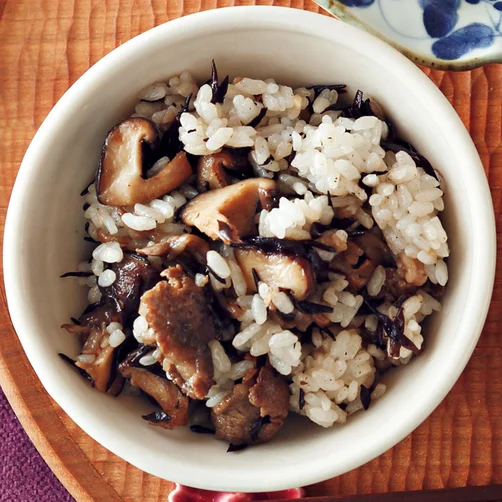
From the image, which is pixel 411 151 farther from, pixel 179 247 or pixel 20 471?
pixel 20 471

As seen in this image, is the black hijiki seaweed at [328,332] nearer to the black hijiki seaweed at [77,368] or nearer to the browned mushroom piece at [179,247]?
the browned mushroom piece at [179,247]

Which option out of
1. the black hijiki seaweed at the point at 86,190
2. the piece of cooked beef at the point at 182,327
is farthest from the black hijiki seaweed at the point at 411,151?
the black hijiki seaweed at the point at 86,190

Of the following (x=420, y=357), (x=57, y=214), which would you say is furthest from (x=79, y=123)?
(x=420, y=357)

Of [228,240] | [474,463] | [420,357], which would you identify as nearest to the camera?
[228,240]

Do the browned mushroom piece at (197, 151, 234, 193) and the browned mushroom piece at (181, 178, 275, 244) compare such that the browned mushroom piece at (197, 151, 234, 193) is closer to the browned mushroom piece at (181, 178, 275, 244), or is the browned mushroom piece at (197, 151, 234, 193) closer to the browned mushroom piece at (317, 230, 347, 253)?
the browned mushroom piece at (181, 178, 275, 244)

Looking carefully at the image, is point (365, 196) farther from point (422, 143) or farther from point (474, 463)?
point (474, 463)
